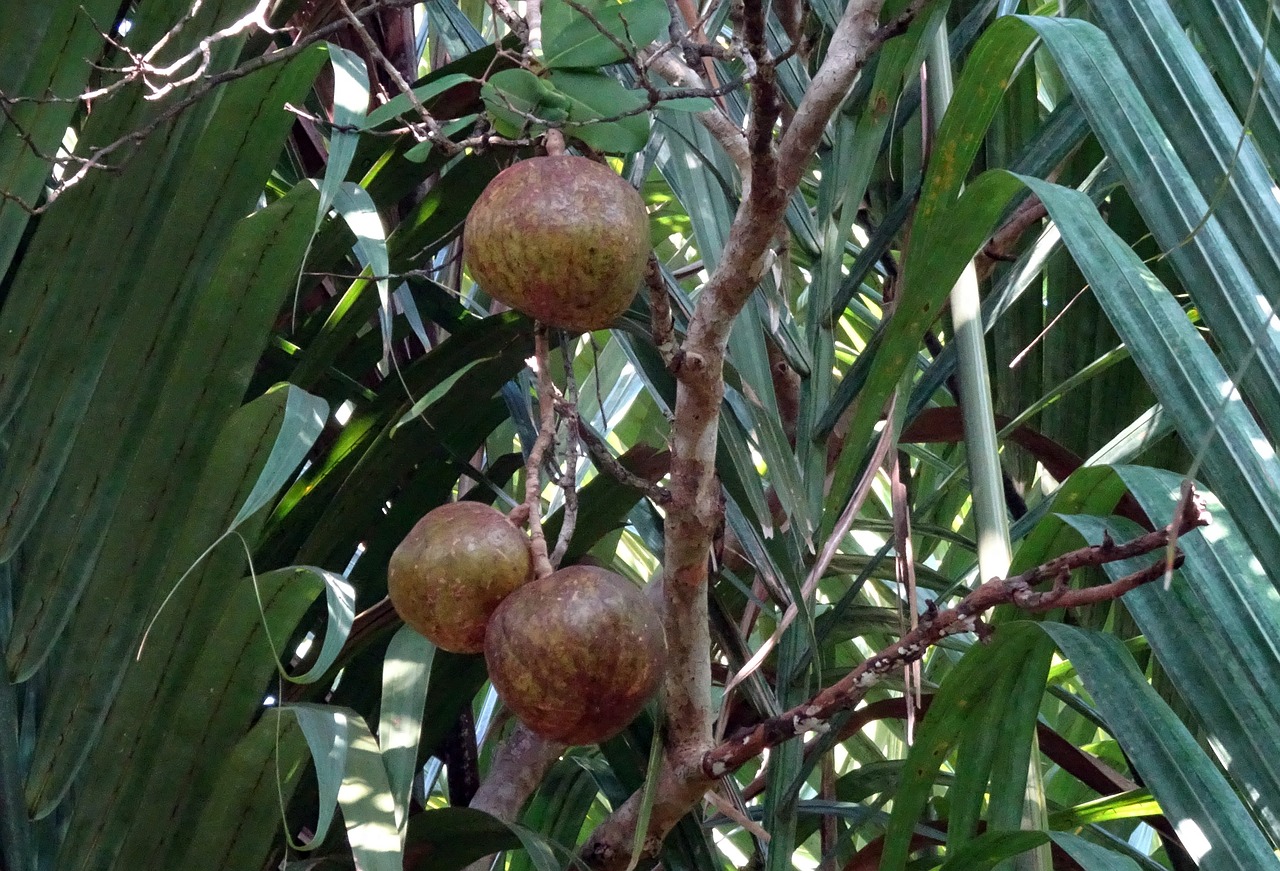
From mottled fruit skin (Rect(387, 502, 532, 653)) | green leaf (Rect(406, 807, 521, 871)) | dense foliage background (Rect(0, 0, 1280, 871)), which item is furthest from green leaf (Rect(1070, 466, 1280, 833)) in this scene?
green leaf (Rect(406, 807, 521, 871))

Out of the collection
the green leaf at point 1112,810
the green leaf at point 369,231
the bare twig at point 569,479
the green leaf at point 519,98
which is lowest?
the green leaf at point 1112,810

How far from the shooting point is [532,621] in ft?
1.32

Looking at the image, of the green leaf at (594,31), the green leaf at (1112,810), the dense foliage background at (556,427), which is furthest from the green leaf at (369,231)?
the green leaf at (1112,810)

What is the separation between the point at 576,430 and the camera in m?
0.46

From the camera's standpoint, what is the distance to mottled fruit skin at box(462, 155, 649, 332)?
41cm

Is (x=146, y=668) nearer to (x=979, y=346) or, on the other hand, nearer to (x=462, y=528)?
(x=462, y=528)

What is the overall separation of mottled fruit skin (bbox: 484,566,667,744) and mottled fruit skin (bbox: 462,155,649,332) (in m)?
0.09

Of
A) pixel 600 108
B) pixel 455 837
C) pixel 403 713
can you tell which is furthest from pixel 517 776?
pixel 600 108

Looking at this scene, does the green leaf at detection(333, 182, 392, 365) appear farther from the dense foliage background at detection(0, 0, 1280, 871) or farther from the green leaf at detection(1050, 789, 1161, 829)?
the green leaf at detection(1050, 789, 1161, 829)

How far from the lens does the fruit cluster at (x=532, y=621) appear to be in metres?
0.40

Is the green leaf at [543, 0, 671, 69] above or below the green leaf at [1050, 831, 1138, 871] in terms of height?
above

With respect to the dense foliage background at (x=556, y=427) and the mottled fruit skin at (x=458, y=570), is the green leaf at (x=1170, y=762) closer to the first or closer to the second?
the dense foliage background at (x=556, y=427)

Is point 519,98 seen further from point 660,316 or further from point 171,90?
point 171,90

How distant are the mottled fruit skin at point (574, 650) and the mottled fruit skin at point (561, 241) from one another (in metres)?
0.09
